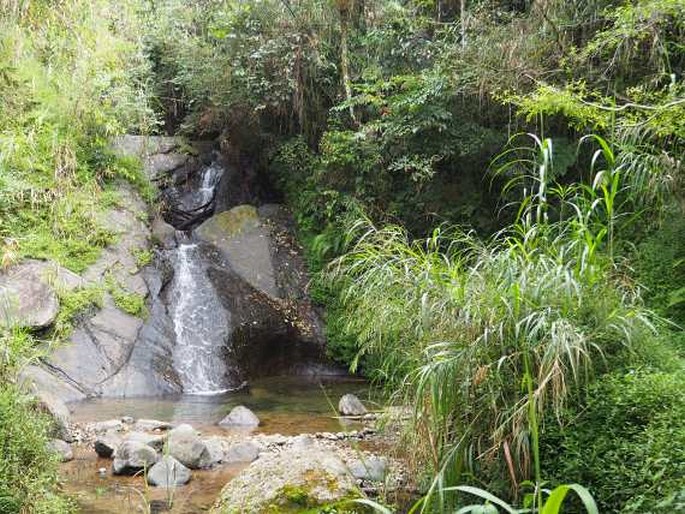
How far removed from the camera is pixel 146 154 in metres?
11.7

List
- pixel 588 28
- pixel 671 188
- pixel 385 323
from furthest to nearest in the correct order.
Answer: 1. pixel 588 28
2. pixel 671 188
3. pixel 385 323

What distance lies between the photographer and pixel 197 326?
9648 millimetres

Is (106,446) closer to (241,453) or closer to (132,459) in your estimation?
(132,459)

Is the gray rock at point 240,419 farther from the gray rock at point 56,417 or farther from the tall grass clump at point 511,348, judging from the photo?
the tall grass clump at point 511,348

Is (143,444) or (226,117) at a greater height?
(226,117)

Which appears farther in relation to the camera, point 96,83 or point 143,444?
point 96,83

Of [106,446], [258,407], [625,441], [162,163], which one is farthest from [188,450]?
[162,163]

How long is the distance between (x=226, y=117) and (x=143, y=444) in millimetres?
7946

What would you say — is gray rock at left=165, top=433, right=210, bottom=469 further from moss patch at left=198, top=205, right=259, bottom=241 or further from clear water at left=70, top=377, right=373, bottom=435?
moss patch at left=198, top=205, right=259, bottom=241

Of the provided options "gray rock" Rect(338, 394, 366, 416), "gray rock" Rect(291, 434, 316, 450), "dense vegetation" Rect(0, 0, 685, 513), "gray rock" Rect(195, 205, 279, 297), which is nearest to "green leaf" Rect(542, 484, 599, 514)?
"dense vegetation" Rect(0, 0, 685, 513)

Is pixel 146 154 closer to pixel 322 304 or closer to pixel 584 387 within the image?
pixel 322 304

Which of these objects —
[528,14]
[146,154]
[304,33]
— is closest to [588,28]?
[528,14]

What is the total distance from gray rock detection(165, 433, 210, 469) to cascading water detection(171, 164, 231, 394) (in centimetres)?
317

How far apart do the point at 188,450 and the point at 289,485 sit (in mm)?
2155
